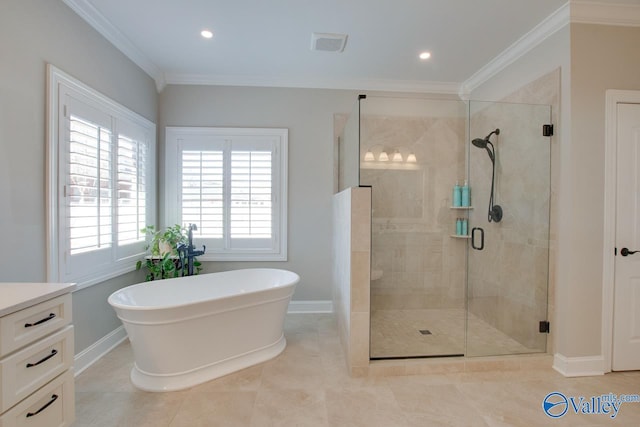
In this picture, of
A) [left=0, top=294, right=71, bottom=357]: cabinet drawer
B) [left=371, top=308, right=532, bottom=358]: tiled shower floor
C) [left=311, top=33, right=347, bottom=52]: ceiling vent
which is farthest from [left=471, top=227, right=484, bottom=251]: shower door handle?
[left=0, top=294, right=71, bottom=357]: cabinet drawer

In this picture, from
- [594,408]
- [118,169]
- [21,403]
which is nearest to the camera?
[21,403]

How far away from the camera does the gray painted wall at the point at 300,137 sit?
11.2 ft

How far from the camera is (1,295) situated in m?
1.22

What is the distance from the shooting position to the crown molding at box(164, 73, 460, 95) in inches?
133

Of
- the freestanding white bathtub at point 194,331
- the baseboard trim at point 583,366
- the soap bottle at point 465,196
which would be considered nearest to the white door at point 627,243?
the baseboard trim at point 583,366

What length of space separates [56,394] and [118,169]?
197 cm

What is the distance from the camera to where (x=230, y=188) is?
11.3 feet

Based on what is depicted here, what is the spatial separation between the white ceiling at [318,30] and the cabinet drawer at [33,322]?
7.16 ft

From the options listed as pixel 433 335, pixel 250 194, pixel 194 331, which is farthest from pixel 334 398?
pixel 250 194

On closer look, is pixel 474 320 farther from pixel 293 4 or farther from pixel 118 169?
pixel 118 169

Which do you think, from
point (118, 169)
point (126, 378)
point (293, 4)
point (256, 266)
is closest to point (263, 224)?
point (256, 266)

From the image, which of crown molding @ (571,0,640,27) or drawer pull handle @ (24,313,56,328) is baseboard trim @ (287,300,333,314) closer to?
drawer pull handle @ (24,313,56,328)

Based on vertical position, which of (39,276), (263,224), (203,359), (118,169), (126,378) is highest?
(118,169)

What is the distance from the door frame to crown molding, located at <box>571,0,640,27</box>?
52 centimetres
